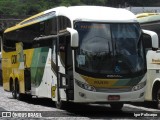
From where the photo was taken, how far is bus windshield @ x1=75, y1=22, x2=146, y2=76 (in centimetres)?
1365

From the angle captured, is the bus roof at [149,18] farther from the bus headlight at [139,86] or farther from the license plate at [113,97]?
the license plate at [113,97]

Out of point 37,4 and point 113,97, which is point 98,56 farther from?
point 37,4

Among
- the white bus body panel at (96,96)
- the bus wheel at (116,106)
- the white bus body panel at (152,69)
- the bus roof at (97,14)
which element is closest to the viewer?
the white bus body panel at (96,96)

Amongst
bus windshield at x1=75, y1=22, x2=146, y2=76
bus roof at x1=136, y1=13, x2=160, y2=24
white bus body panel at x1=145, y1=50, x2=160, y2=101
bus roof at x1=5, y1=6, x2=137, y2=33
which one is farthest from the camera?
bus roof at x1=136, y1=13, x2=160, y2=24

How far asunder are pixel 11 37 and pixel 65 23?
7925 mm

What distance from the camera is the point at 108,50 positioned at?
1377 centimetres

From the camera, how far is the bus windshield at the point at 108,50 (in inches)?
537

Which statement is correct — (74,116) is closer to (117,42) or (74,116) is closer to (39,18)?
(117,42)

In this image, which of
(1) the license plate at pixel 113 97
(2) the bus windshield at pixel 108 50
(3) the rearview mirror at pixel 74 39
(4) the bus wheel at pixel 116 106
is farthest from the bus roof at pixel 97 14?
(4) the bus wheel at pixel 116 106

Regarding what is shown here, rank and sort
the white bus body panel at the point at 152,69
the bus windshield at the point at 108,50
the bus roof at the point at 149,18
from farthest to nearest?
the bus roof at the point at 149,18 < the white bus body panel at the point at 152,69 < the bus windshield at the point at 108,50

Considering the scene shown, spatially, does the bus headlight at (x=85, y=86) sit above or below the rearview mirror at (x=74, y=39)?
below

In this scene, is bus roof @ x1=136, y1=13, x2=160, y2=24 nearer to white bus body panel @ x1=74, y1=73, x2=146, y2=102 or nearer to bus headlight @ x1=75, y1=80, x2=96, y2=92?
white bus body panel @ x1=74, y1=73, x2=146, y2=102

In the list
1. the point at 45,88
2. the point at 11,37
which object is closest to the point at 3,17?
the point at 11,37

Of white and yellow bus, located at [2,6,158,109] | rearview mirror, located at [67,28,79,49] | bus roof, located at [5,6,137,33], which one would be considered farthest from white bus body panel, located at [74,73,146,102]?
bus roof, located at [5,6,137,33]
